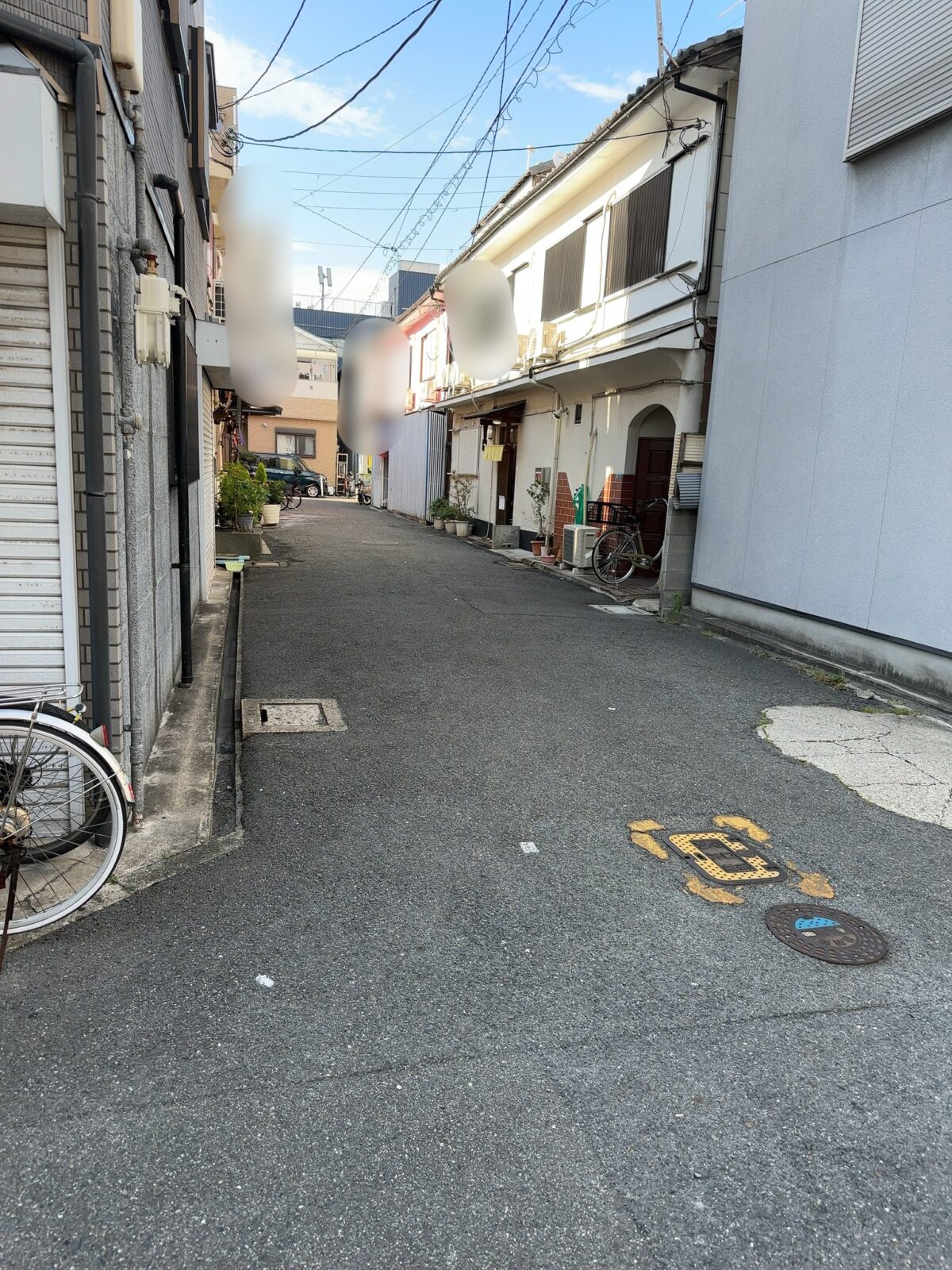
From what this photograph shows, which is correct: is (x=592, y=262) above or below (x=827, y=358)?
above

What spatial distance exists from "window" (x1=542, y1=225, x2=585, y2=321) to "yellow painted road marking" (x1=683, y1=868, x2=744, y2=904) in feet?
41.7

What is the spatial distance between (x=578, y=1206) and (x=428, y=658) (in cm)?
563

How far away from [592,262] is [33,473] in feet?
41.1

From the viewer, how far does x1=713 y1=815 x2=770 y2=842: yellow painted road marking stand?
406 centimetres

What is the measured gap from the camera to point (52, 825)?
11.3ft

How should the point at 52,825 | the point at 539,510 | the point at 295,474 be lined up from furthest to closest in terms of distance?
the point at 295,474 → the point at 539,510 → the point at 52,825

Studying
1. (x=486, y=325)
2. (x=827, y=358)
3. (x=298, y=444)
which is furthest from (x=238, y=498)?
(x=298, y=444)

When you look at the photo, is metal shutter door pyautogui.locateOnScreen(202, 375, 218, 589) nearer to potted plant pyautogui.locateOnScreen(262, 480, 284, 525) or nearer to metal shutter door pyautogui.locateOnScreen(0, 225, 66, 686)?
metal shutter door pyautogui.locateOnScreen(0, 225, 66, 686)

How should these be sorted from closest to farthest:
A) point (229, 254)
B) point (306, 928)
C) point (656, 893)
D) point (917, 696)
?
point (306, 928), point (656, 893), point (917, 696), point (229, 254)

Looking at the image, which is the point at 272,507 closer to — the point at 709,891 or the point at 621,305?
the point at 621,305

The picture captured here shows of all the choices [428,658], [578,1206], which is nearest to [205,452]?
[428,658]

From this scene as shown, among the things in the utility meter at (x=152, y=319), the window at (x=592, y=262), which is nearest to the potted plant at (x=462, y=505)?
the window at (x=592, y=262)

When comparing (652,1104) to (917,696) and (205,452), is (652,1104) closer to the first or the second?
(917,696)

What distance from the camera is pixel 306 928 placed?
10.1 feet
